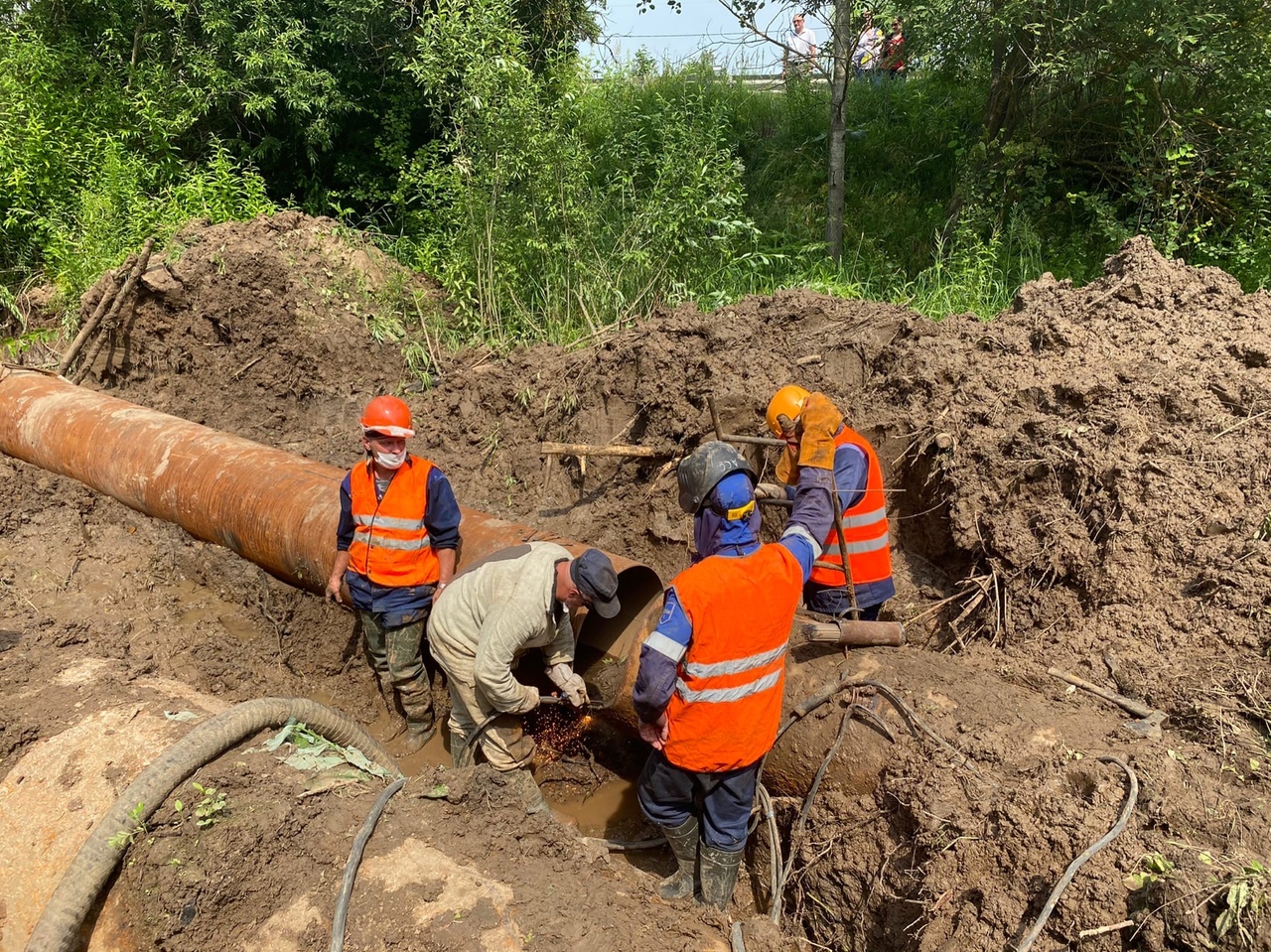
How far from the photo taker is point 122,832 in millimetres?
2535

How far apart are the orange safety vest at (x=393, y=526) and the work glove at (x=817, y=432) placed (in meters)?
1.92

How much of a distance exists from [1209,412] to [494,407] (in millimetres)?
4833

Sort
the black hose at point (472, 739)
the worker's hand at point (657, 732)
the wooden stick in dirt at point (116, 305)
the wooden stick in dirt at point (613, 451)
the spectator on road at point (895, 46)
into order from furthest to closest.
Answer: the spectator on road at point (895, 46) → the wooden stick in dirt at point (116, 305) → the wooden stick in dirt at point (613, 451) → the black hose at point (472, 739) → the worker's hand at point (657, 732)

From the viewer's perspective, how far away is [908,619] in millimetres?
4324

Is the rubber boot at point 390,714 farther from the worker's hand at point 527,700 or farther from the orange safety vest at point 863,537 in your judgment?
the orange safety vest at point 863,537

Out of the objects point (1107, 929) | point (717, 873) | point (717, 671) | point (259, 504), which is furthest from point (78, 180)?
point (1107, 929)

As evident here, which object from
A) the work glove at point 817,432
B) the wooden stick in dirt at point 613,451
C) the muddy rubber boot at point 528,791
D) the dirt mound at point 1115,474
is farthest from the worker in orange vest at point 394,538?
the dirt mound at point 1115,474

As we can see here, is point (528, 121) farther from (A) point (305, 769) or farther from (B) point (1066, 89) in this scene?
(A) point (305, 769)

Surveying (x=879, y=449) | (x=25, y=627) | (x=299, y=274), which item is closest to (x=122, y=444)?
(x=25, y=627)

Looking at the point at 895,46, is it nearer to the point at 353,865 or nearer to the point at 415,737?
the point at 415,737

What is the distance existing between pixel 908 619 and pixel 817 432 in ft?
4.68

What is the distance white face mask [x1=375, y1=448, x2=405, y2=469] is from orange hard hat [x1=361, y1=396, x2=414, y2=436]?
12 cm

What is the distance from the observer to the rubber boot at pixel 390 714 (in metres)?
4.50

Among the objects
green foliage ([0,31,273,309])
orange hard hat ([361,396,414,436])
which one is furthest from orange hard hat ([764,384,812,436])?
green foliage ([0,31,273,309])
